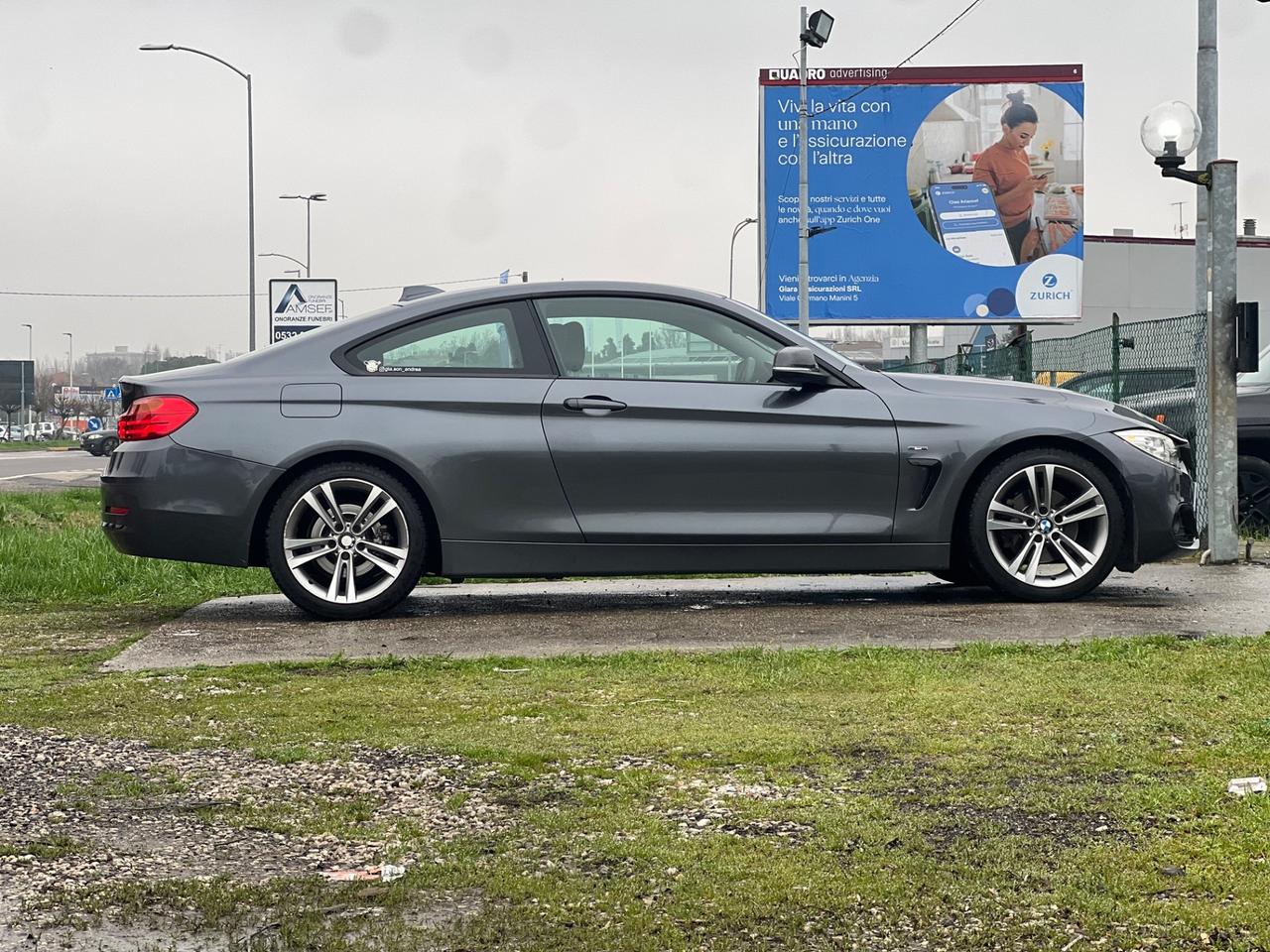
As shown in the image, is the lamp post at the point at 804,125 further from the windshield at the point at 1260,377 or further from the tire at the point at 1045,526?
the tire at the point at 1045,526

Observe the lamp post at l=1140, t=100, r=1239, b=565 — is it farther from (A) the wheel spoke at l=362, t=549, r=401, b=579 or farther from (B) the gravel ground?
(B) the gravel ground

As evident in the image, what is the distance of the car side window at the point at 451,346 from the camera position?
285 inches

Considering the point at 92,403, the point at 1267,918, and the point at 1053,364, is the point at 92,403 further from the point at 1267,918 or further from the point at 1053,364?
the point at 1267,918

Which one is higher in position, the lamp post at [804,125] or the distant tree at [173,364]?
the lamp post at [804,125]

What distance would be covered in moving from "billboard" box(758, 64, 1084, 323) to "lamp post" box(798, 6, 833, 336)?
4.45ft

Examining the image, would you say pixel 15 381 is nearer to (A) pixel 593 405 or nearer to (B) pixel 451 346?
Answer: (B) pixel 451 346

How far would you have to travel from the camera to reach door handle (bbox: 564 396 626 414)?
7141 mm

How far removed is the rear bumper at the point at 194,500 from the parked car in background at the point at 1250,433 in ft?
21.2

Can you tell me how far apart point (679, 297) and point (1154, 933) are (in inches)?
192

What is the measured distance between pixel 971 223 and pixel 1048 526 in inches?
1039

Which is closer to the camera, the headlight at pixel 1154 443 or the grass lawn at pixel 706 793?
the grass lawn at pixel 706 793

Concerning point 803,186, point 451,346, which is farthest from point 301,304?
point 451,346

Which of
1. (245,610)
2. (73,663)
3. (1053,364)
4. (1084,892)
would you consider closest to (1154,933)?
(1084,892)

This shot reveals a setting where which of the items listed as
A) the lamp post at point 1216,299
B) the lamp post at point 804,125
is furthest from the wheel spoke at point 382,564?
the lamp post at point 804,125
